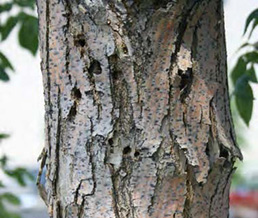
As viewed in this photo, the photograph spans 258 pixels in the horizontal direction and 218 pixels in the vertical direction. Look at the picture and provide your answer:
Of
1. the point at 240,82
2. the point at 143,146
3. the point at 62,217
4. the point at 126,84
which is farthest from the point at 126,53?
the point at 240,82

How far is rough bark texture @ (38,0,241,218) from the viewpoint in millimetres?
1100

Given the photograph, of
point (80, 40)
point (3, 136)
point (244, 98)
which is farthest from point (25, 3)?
point (80, 40)

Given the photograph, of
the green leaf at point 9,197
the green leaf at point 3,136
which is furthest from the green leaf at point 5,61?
the green leaf at point 9,197

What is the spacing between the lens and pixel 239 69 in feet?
5.76

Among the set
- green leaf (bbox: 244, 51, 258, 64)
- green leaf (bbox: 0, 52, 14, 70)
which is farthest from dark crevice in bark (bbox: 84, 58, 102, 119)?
green leaf (bbox: 0, 52, 14, 70)

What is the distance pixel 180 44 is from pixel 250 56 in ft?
2.07

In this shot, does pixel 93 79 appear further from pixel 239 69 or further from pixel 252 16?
pixel 239 69

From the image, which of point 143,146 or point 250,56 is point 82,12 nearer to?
point 143,146

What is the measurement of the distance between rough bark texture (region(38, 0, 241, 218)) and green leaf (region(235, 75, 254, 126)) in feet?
1.66

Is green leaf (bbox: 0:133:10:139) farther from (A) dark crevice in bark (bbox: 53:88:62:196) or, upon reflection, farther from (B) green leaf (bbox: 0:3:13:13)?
(A) dark crevice in bark (bbox: 53:88:62:196)

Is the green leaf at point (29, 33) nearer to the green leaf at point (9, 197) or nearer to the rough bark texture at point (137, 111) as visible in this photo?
the green leaf at point (9, 197)

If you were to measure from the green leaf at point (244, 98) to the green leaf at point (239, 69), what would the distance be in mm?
102

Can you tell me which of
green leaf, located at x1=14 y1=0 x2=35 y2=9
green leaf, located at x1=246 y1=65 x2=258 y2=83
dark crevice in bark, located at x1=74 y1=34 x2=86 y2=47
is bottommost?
dark crevice in bark, located at x1=74 y1=34 x2=86 y2=47

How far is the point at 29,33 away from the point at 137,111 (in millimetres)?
1151
